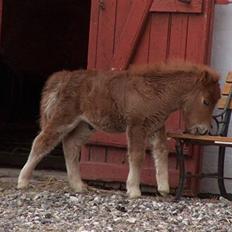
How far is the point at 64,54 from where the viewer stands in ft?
43.5

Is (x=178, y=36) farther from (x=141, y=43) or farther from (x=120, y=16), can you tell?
(x=120, y=16)

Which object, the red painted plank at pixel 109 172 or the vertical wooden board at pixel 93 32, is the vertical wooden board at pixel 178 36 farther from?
the red painted plank at pixel 109 172

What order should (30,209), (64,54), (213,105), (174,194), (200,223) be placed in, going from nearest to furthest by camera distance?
(200,223)
(30,209)
(213,105)
(174,194)
(64,54)

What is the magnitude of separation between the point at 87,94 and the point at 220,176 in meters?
1.66

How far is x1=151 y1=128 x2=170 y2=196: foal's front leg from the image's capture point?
24.2ft

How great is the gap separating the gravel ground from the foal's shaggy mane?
1.30 m

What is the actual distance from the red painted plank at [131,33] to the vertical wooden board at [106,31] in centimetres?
11

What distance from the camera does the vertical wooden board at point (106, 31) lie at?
8039mm

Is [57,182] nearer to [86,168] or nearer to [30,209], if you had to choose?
[86,168]

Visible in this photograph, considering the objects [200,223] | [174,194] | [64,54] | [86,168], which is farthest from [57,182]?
[64,54]

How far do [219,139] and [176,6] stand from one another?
180cm

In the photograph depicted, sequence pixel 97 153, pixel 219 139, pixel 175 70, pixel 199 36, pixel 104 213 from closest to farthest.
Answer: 1. pixel 104 213
2. pixel 219 139
3. pixel 175 70
4. pixel 199 36
5. pixel 97 153

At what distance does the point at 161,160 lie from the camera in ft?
24.2

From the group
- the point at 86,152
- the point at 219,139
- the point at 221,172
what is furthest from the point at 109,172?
the point at 219,139
